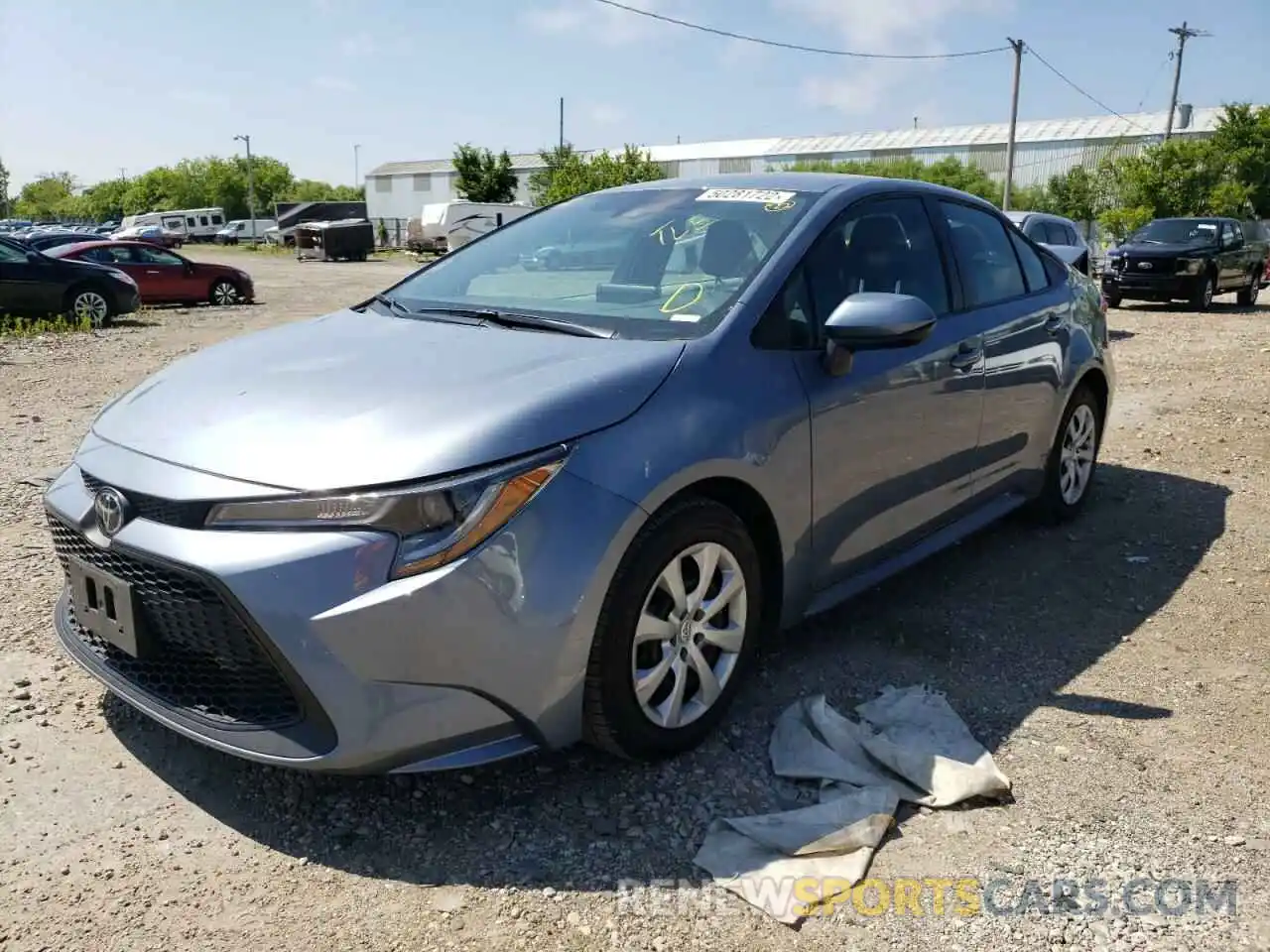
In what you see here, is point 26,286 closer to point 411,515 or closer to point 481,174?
point 411,515

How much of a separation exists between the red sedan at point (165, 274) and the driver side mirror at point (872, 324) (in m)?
19.1

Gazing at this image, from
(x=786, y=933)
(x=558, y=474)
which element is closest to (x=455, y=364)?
(x=558, y=474)

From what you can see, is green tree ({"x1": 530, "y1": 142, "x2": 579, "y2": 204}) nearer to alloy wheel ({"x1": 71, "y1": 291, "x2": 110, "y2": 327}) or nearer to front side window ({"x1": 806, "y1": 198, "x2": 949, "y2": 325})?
alloy wheel ({"x1": 71, "y1": 291, "x2": 110, "y2": 327})

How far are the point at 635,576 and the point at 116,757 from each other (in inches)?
61.0

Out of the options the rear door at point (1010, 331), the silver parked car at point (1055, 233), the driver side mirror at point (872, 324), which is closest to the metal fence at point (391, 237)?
the silver parked car at point (1055, 233)

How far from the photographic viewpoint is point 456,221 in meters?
39.2

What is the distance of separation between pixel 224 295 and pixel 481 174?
36.6 meters

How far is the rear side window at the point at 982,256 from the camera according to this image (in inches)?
164

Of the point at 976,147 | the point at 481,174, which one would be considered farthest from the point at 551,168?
the point at 976,147

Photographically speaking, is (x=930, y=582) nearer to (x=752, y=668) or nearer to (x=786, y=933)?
(x=752, y=668)

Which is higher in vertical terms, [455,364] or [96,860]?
[455,364]

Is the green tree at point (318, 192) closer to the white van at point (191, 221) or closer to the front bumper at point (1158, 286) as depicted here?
the white van at point (191, 221)

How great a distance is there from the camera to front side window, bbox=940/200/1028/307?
4.16 m

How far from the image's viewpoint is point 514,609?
2387 mm
